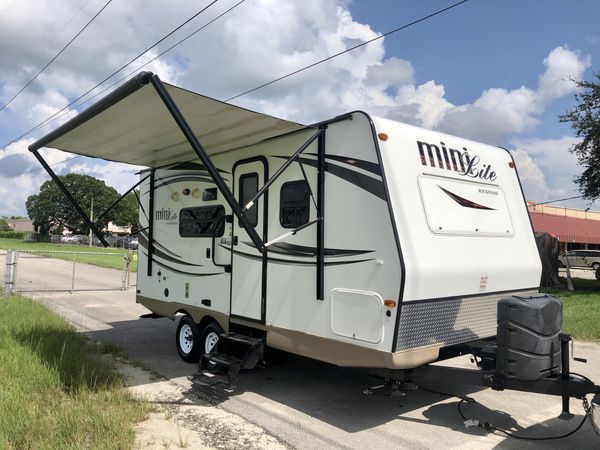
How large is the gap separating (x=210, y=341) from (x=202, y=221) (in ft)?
5.55

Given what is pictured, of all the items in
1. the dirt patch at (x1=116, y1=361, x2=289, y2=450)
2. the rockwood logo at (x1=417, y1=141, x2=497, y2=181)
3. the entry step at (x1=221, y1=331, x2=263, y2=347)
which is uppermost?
the rockwood logo at (x1=417, y1=141, x2=497, y2=181)

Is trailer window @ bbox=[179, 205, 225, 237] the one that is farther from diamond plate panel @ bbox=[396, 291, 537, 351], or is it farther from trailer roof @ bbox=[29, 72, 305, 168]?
diamond plate panel @ bbox=[396, 291, 537, 351]

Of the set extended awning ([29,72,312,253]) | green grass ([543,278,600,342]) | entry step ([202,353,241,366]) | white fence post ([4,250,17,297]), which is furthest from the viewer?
white fence post ([4,250,17,297])

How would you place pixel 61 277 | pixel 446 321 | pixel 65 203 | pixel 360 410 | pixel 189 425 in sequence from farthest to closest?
pixel 65 203, pixel 61 277, pixel 360 410, pixel 446 321, pixel 189 425

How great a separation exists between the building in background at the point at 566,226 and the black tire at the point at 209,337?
1178 inches

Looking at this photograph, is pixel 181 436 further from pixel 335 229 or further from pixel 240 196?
pixel 240 196

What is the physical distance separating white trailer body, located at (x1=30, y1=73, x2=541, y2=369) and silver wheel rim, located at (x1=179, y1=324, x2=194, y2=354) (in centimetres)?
50

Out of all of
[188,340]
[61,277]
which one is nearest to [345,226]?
[188,340]

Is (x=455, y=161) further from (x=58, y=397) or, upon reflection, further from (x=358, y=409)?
(x=58, y=397)

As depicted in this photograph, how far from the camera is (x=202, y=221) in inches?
294

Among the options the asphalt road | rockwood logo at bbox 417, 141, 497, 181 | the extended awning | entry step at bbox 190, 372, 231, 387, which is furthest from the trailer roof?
the asphalt road

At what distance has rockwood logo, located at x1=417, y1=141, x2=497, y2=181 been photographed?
17.3 feet

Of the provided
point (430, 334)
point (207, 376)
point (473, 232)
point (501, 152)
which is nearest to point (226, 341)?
point (207, 376)

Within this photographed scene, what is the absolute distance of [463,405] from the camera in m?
5.55
